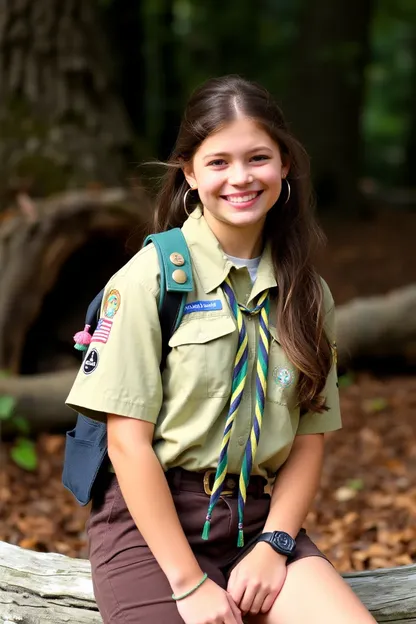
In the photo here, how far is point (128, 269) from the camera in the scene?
7.43 ft

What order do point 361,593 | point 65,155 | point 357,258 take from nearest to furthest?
point 361,593 → point 65,155 → point 357,258

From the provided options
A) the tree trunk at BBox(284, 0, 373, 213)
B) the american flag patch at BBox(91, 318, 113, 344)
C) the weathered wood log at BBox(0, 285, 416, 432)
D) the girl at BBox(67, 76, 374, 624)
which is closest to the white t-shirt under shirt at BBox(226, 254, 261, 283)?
the girl at BBox(67, 76, 374, 624)

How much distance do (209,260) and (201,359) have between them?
0.27 m

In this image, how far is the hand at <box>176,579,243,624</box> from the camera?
82.2 inches

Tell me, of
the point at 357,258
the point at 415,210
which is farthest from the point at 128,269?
the point at 415,210

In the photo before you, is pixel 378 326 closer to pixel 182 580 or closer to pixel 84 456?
pixel 84 456

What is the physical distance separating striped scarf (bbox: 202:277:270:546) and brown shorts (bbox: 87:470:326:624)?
32 millimetres

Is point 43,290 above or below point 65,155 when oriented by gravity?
below

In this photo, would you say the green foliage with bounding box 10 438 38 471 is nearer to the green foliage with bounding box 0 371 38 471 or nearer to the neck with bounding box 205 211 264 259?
the green foliage with bounding box 0 371 38 471

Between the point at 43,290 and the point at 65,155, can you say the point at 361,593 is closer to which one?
the point at 43,290

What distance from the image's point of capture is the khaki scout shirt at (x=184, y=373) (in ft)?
7.18

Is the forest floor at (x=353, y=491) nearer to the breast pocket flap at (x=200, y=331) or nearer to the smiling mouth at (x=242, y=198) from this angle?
the breast pocket flap at (x=200, y=331)

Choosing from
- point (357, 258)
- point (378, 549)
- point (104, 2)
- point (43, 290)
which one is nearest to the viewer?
point (378, 549)

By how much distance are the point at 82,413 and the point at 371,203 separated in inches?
382
